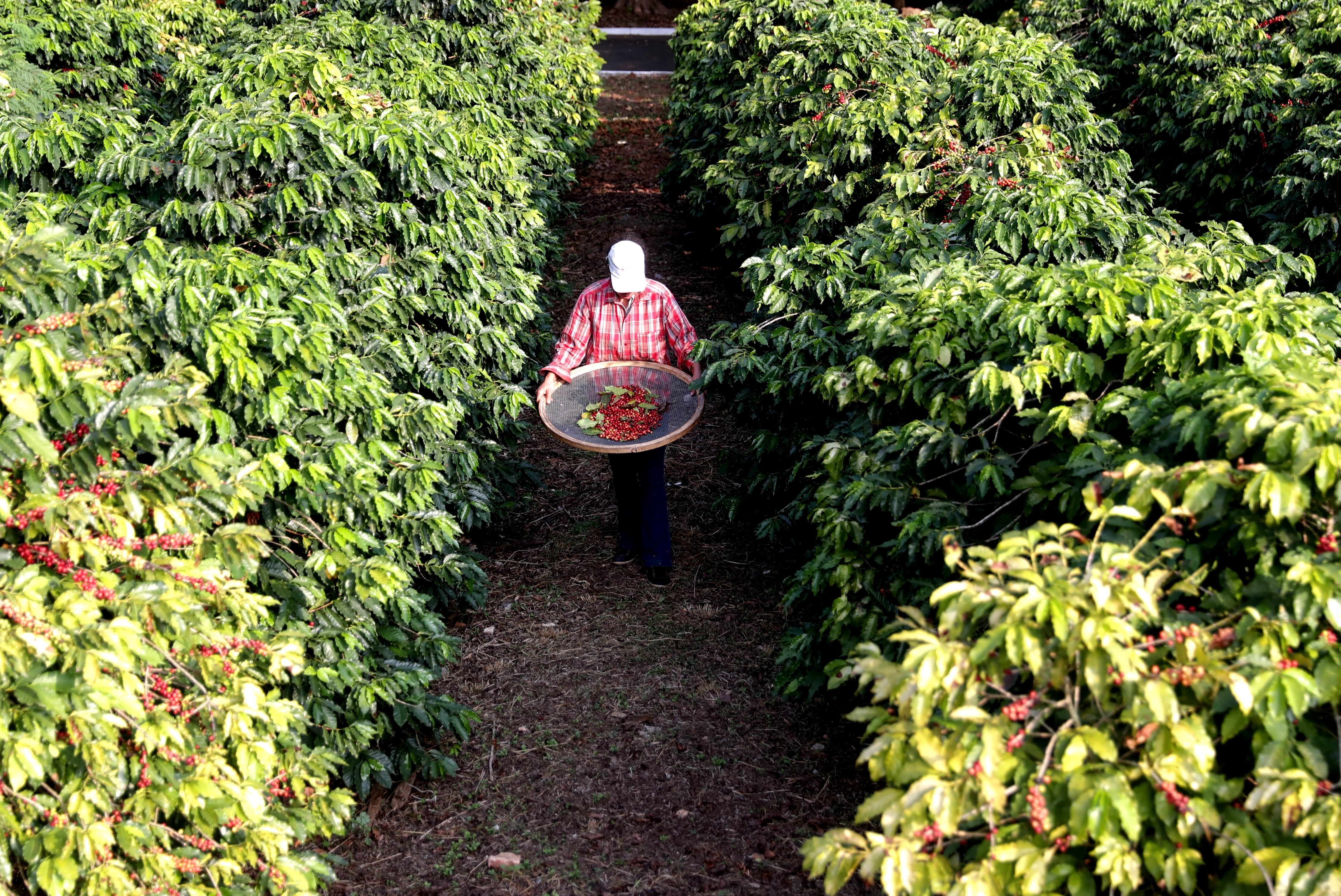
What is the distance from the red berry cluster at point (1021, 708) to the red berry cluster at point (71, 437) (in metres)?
2.85

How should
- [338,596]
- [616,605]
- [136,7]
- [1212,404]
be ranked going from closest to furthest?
[1212,404] < [338,596] < [616,605] < [136,7]

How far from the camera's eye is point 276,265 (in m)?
4.21

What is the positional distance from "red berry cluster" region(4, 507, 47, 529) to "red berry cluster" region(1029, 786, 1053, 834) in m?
2.80

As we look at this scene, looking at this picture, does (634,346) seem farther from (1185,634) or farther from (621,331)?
(1185,634)

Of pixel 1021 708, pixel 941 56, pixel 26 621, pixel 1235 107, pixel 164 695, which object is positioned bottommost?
pixel 164 695

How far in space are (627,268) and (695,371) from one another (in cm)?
70

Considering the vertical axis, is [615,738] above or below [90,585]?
below

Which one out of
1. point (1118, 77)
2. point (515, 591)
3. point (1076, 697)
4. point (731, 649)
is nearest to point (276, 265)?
point (515, 591)

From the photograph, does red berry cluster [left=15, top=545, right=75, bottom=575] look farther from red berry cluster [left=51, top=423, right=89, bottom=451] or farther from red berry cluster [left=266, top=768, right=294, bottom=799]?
red berry cluster [left=266, top=768, right=294, bottom=799]

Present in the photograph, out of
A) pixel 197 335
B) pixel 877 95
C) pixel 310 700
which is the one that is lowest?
pixel 310 700

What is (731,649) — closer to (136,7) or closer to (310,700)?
(310,700)

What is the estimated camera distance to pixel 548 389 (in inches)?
224

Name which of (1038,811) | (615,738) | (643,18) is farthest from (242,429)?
(643,18)

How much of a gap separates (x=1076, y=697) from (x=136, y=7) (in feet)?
32.6
